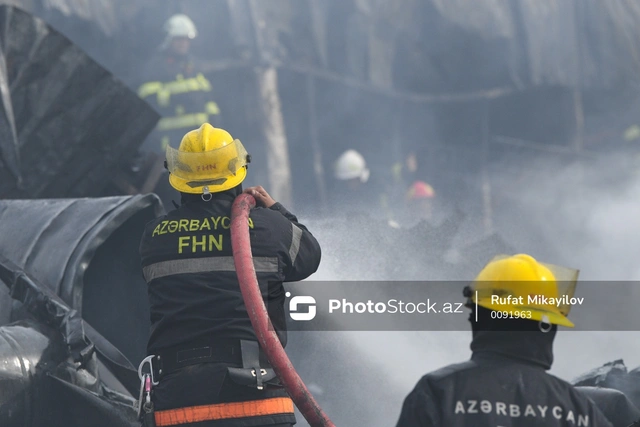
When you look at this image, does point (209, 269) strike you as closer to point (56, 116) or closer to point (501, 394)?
point (501, 394)

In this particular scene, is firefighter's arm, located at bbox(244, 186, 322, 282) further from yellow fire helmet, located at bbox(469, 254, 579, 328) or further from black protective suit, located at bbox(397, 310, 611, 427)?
black protective suit, located at bbox(397, 310, 611, 427)

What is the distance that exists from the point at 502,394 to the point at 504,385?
0.8 inches

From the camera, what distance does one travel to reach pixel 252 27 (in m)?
13.6

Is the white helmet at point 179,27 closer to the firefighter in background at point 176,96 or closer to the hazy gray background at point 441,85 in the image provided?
the firefighter in background at point 176,96

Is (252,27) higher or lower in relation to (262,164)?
higher

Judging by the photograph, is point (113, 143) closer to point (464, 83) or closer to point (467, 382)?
point (467, 382)

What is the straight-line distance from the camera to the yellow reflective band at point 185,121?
10852 millimetres

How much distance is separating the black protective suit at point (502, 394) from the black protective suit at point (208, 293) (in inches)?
38.6

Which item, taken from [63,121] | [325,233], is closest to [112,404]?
[325,233]

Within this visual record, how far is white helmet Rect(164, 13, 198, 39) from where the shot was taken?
1223 cm

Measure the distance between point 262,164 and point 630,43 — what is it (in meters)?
5.56

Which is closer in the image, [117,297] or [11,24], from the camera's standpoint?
[117,297]

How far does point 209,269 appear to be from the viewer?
3.14m

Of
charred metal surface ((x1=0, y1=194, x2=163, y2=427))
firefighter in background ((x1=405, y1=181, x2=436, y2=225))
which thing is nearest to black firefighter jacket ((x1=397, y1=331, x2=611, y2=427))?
charred metal surface ((x1=0, y1=194, x2=163, y2=427))
